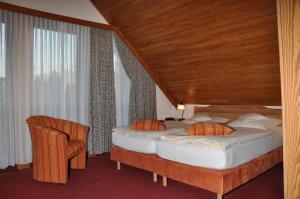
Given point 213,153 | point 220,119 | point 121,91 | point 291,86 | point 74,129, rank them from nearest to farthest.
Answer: point 291,86
point 213,153
point 74,129
point 220,119
point 121,91

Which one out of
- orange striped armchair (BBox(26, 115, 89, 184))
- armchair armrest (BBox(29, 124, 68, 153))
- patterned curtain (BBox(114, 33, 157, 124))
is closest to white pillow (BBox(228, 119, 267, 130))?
patterned curtain (BBox(114, 33, 157, 124))

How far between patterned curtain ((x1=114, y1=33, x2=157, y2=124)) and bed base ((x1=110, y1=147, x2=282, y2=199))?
171 centimetres

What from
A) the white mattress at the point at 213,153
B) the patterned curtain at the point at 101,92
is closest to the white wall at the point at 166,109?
the patterned curtain at the point at 101,92

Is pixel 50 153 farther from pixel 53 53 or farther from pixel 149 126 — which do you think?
pixel 53 53

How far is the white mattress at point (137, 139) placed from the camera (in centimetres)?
317

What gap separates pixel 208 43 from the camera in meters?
3.89

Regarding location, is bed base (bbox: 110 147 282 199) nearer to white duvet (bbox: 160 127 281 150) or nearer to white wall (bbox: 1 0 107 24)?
white duvet (bbox: 160 127 281 150)

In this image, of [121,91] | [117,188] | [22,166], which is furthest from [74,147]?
[121,91]

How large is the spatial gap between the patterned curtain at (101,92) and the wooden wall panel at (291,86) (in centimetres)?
377

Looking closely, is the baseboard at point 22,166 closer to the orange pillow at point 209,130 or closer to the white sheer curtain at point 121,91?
the white sheer curtain at point 121,91

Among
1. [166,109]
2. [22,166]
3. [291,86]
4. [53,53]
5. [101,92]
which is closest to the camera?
[291,86]

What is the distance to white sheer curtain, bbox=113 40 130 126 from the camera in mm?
4930

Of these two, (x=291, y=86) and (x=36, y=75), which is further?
(x=36, y=75)

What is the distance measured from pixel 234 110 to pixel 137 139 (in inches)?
92.1
